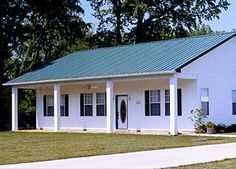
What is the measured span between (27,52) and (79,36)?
4.65 meters

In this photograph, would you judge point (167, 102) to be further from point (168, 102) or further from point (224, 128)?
point (224, 128)

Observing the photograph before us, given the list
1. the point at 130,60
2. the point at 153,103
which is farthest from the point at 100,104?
the point at 153,103

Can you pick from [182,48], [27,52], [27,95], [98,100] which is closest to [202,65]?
[182,48]

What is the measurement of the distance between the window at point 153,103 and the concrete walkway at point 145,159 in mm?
12719

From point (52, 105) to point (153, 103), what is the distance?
8415 millimetres

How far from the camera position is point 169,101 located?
101 ft

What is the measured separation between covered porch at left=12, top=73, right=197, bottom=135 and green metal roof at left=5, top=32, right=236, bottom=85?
0.45m

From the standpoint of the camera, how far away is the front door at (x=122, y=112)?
3309cm

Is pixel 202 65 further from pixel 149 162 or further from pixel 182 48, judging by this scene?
pixel 149 162

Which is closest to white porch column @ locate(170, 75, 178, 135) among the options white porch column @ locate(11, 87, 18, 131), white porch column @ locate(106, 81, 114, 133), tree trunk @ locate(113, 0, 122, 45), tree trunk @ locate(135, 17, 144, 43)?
white porch column @ locate(106, 81, 114, 133)

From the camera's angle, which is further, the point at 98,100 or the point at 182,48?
the point at 98,100

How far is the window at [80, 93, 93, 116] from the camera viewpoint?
35.0 metres

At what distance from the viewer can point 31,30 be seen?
47.1 m

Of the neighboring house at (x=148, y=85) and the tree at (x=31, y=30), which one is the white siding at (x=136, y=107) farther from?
the tree at (x=31, y=30)
